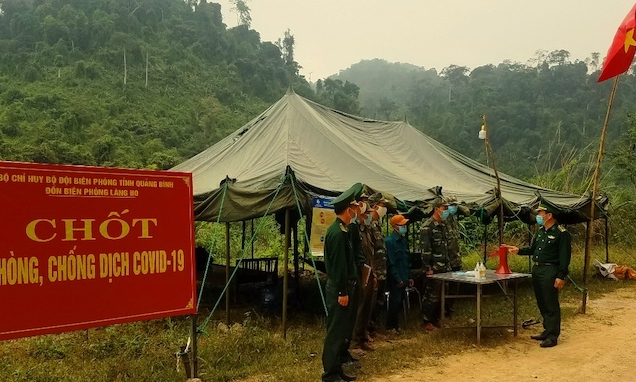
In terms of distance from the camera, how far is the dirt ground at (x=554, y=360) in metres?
5.06

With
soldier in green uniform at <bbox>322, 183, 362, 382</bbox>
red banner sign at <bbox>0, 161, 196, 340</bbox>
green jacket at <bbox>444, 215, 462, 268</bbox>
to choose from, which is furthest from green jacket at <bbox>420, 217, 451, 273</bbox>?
red banner sign at <bbox>0, 161, 196, 340</bbox>

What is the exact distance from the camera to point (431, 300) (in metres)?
6.86

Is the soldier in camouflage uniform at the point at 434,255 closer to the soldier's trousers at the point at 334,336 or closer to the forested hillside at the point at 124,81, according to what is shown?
the soldier's trousers at the point at 334,336

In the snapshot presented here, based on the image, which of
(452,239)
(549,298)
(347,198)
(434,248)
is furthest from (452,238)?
(347,198)

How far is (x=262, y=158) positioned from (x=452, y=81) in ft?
206

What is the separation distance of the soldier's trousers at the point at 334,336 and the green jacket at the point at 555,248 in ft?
9.20

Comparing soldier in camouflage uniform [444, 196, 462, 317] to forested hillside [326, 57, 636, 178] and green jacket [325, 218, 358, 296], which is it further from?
forested hillside [326, 57, 636, 178]

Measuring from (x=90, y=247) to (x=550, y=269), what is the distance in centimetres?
490

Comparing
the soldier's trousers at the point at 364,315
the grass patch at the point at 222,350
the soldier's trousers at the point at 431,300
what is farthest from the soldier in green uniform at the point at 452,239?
the soldier's trousers at the point at 364,315

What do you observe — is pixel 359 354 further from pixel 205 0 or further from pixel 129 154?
pixel 205 0

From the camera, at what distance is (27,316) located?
136 inches

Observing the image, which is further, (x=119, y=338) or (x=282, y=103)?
(x=282, y=103)

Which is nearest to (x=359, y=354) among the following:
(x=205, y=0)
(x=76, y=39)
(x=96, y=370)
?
(x=96, y=370)

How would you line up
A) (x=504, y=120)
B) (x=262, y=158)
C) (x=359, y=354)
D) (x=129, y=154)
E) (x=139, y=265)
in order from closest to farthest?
(x=139, y=265)
(x=359, y=354)
(x=262, y=158)
(x=129, y=154)
(x=504, y=120)
